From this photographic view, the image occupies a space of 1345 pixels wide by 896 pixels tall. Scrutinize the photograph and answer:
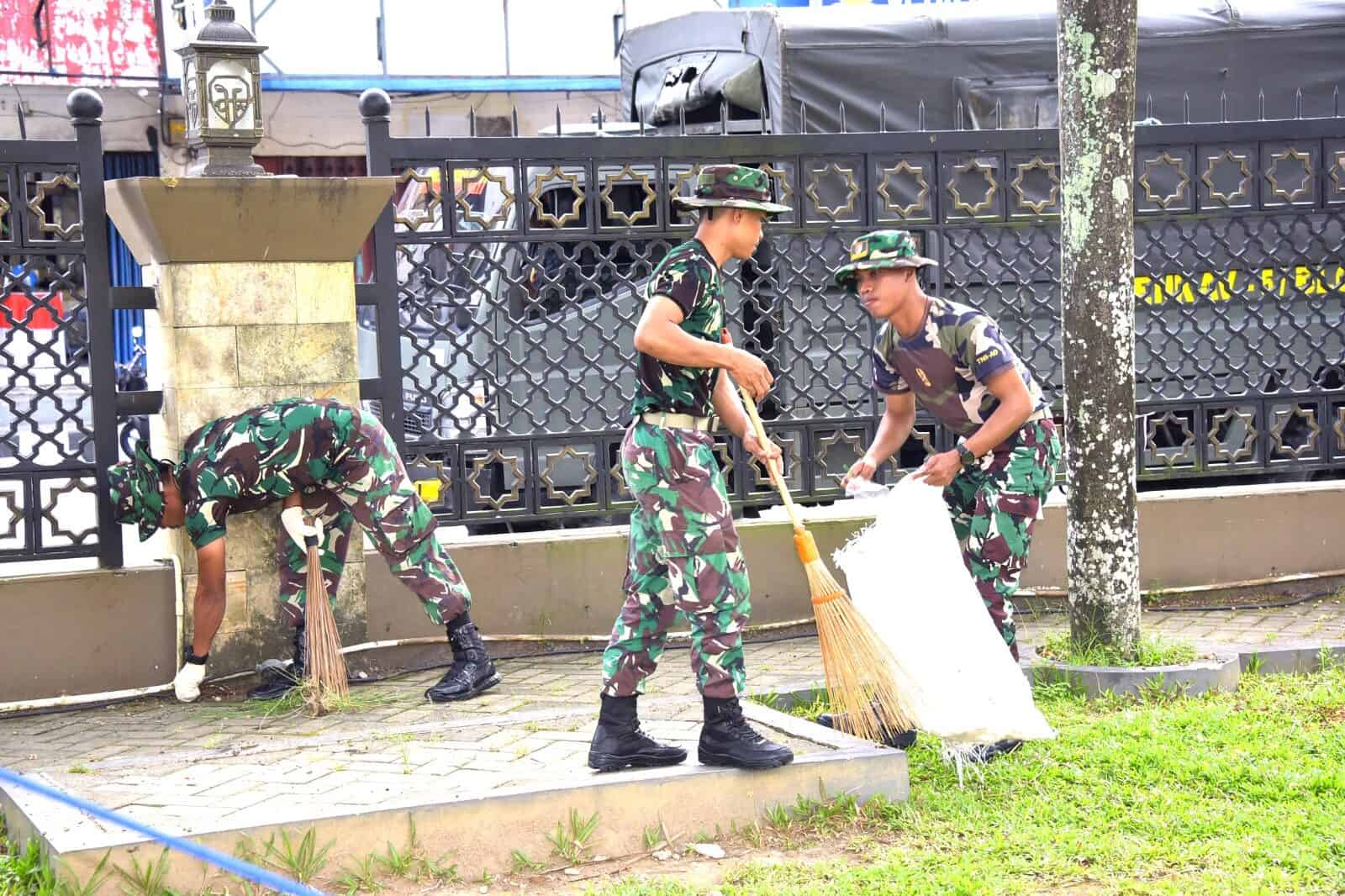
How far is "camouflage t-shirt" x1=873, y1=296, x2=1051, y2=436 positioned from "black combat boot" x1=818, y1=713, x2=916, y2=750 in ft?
3.51

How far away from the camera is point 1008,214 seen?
7582 millimetres

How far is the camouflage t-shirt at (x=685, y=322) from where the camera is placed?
4598 millimetres

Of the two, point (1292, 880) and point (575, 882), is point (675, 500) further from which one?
point (1292, 880)

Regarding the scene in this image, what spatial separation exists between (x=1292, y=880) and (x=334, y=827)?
2561 mm

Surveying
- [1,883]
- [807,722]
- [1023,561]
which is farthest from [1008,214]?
[1,883]

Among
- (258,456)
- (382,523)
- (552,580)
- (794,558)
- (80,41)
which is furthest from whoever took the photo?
(80,41)

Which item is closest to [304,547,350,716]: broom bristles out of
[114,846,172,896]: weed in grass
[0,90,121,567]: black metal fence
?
[0,90,121,567]: black metal fence

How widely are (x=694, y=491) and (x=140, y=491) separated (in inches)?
101

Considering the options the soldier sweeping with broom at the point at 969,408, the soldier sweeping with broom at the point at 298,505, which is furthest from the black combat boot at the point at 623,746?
the soldier sweeping with broom at the point at 298,505

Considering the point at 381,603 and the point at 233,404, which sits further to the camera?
the point at 381,603

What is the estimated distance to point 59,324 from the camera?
638 cm

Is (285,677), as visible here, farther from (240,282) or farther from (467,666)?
(240,282)

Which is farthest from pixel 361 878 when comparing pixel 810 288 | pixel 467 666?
pixel 810 288

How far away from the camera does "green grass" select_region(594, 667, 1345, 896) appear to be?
13.6 ft
